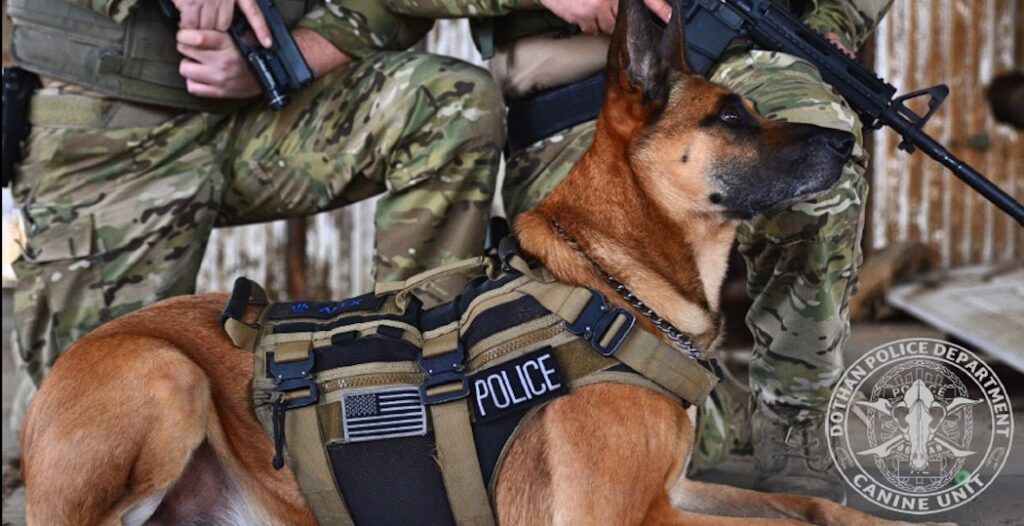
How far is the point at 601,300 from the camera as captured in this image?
2.58 meters

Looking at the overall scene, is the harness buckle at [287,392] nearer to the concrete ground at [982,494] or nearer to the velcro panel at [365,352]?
the velcro panel at [365,352]

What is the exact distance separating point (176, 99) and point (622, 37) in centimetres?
186

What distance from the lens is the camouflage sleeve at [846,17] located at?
11.9 ft

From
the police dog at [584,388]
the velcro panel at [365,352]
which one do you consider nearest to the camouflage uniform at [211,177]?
the police dog at [584,388]

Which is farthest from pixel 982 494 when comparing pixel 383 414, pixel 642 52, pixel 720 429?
pixel 383 414

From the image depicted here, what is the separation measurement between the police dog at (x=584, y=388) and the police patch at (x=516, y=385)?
2.1 inches

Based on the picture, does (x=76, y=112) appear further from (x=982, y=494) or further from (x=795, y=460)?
(x=982, y=494)

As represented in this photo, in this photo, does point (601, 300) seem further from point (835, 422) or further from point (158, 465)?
point (835, 422)

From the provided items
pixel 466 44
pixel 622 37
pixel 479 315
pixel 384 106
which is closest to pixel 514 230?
pixel 479 315

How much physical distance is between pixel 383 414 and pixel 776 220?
1311mm

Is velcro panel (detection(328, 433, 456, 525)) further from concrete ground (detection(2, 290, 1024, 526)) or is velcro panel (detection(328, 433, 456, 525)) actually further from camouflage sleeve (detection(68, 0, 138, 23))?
camouflage sleeve (detection(68, 0, 138, 23))

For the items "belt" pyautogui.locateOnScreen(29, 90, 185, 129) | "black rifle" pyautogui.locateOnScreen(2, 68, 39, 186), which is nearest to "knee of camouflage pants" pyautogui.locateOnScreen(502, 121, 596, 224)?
"belt" pyautogui.locateOnScreen(29, 90, 185, 129)

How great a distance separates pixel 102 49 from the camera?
370 centimetres

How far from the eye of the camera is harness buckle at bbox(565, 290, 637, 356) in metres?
2.54
